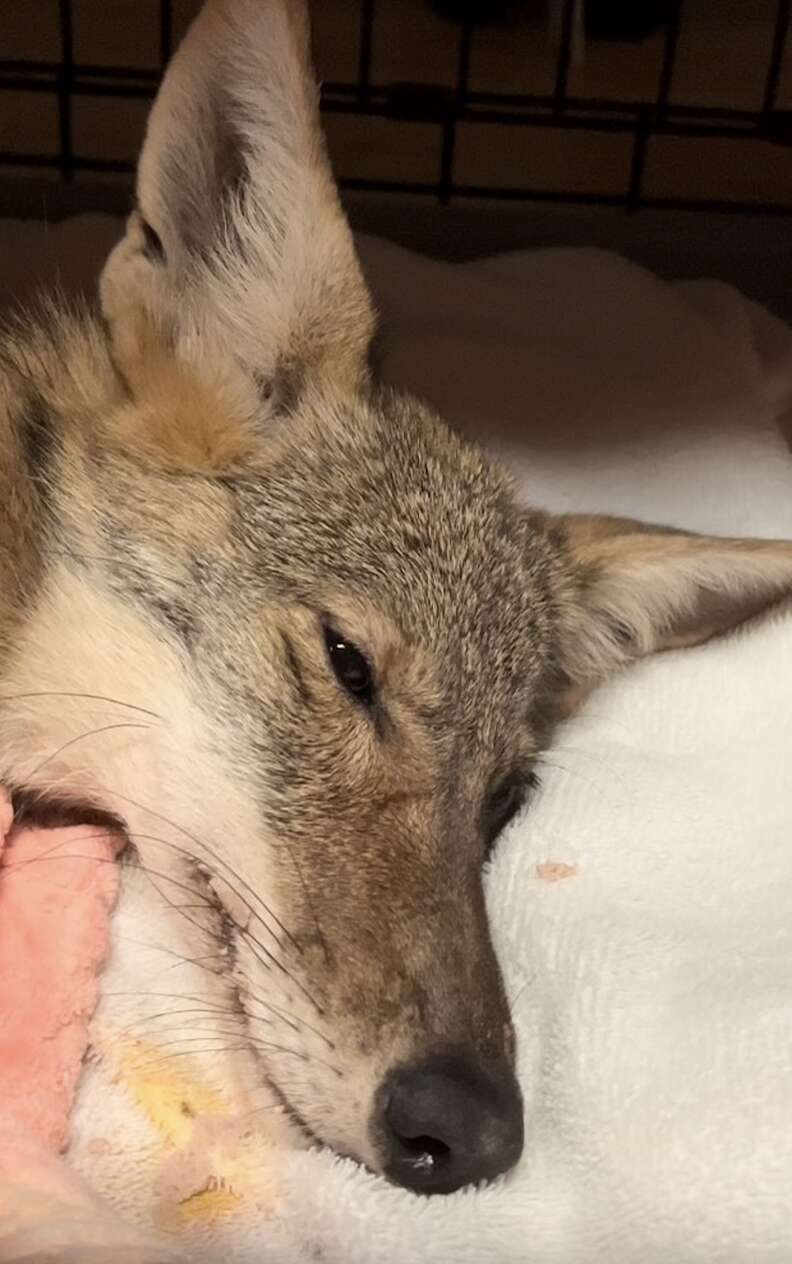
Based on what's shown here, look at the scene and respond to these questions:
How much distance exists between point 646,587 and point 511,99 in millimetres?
1301

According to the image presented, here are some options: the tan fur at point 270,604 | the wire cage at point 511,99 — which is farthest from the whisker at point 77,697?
the wire cage at point 511,99

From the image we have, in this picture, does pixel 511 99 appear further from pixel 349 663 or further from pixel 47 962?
pixel 47 962

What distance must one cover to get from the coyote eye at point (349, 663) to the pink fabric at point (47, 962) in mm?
319

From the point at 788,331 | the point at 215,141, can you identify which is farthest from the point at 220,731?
the point at 788,331

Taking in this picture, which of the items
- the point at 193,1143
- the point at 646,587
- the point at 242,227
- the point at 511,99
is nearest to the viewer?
the point at 193,1143

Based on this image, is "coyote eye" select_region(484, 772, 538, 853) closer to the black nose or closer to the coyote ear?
the black nose

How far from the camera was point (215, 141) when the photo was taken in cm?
164

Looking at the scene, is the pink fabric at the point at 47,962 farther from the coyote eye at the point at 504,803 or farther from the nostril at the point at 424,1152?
the coyote eye at the point at 504,803

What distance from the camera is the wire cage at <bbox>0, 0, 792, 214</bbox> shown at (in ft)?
8.83

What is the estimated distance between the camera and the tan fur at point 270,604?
4.55ft

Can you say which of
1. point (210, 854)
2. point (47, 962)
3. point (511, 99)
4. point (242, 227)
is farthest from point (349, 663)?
point (511, 99)

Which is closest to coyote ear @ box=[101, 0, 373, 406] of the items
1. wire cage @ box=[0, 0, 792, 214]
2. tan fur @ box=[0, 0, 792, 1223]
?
tan fur @ box=[0, 0, 792, 1223]

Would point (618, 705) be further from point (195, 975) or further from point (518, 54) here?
point (518, 54)

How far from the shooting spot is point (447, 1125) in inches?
50.1
